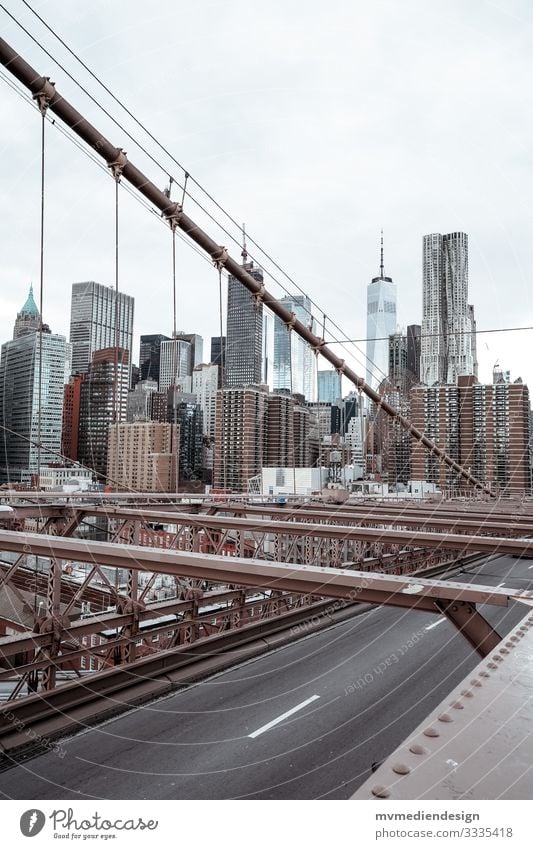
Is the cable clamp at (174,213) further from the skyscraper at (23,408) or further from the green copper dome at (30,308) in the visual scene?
the skyscraper at (23,408)

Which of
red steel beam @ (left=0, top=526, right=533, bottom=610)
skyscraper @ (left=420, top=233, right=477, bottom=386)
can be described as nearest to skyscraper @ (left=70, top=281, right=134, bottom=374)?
red steel beam @ (left=0, top=526, right=533, bottom=610)

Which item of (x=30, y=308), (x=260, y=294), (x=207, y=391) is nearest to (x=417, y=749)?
(x=30, y=308)

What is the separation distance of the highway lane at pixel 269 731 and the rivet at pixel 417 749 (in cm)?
473

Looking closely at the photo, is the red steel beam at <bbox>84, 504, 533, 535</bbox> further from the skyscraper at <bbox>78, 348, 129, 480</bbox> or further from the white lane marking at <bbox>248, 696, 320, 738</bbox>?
the skyscraper at <bbox>78, 348, 129, 480</bbox>

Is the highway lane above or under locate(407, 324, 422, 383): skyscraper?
under

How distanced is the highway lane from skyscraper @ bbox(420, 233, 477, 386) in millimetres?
27729

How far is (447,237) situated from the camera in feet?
131

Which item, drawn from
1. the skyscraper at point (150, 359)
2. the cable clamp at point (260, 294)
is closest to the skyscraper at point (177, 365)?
the skyscraper at point (150, 359)

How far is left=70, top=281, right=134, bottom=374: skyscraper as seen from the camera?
1688 centimetres

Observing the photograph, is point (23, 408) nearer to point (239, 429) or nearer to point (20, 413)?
point (20, 413)

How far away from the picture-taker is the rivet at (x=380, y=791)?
166 centimetres

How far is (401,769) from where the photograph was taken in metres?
1.77

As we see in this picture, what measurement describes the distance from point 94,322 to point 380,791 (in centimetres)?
1928
